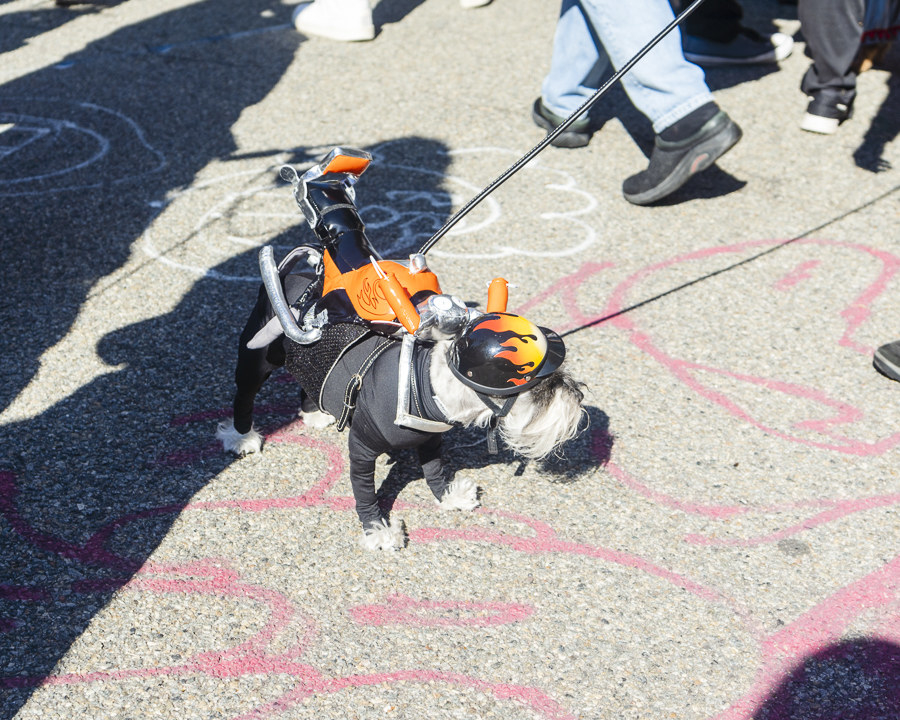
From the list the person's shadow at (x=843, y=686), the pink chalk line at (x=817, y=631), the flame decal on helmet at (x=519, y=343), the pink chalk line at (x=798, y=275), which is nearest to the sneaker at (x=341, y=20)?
the pink chalk line at (x=798, y=275)

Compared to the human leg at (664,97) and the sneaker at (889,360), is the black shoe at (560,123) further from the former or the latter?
the sneaker at (889,360)

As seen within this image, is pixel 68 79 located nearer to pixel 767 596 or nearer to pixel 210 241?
pixel 210 241

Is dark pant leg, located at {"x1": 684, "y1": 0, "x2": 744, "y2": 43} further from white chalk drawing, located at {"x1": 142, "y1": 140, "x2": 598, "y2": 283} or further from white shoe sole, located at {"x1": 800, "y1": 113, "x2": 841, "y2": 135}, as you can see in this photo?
white chalk drawing, located at {"x1": 142, "y1": 140, "x2": 598, "y2": 283}

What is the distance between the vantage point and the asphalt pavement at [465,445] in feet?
7.98

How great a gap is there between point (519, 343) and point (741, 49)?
5.63m

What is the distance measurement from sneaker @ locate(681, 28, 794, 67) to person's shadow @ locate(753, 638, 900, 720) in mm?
5186

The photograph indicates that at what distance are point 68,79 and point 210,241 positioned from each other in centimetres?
268

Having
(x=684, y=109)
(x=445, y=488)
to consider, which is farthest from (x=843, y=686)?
(x=684, y=109)

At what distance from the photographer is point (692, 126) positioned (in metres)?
4.58

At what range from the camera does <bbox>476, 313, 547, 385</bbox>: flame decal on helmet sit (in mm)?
2203

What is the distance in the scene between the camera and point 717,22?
695cm

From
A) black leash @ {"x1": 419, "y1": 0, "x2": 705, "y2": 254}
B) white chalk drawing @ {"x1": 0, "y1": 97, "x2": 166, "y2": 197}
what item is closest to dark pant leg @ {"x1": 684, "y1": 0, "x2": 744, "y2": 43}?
white chalk drawing @ {"x1": 0, "y1": 97, "x2": 166, "y2": 197}

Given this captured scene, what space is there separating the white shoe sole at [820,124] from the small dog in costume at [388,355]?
3949 mm

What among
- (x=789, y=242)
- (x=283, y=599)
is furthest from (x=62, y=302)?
(x=789, y=242)
